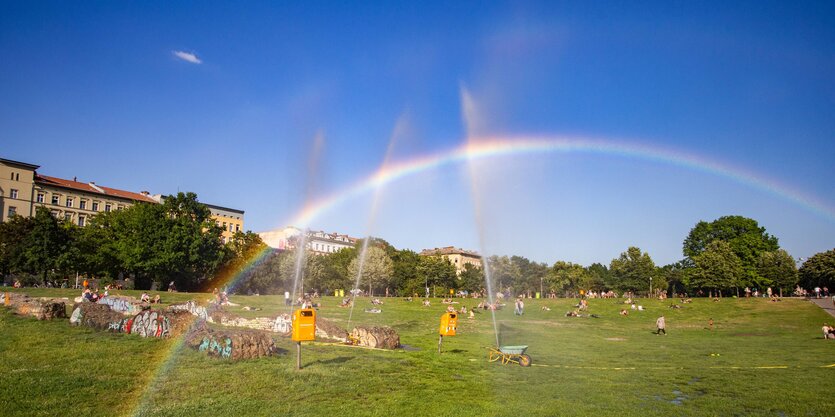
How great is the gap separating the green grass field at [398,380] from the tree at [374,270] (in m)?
83.7

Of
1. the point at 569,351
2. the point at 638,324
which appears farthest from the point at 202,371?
the point at 638,324

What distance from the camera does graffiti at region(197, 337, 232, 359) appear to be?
19.3 metres

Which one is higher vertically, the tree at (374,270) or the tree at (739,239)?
the tree at (739,239)

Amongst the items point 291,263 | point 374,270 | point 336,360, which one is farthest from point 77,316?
point 374,270

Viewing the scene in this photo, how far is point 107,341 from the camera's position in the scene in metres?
21.4

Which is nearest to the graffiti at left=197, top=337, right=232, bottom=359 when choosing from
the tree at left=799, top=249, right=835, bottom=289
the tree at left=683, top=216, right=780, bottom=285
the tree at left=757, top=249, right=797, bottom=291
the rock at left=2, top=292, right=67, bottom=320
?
the rock at left=2, top=292, right=67, bottom=320

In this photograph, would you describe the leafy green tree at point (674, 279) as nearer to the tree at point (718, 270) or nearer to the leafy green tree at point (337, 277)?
the tree at point (718, 270)

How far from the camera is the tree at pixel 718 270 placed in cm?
9412

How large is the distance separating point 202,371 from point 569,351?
64.2 feet

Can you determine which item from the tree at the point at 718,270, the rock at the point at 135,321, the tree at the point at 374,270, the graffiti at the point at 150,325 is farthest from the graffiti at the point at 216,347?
the tree at the point at 718,270

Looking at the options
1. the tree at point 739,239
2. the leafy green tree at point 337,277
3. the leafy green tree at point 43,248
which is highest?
the tree at point 739,239

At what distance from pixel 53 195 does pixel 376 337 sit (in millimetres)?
125937

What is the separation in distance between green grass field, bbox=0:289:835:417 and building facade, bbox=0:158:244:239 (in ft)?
258

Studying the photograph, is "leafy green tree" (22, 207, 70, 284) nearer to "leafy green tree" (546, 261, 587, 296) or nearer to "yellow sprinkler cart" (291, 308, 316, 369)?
"yellow sprinkler cart" (291, 308, 316, 369)
